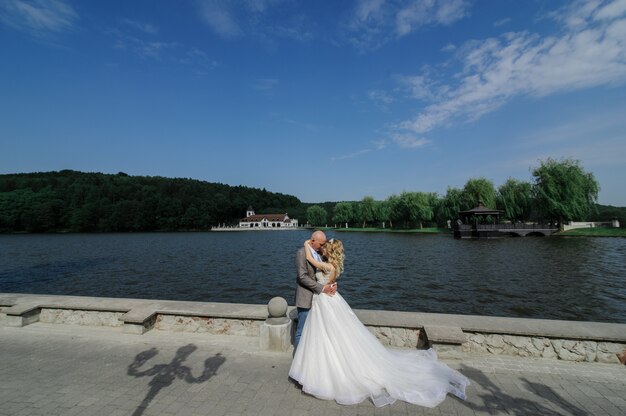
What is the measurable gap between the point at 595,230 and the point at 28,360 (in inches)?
2447

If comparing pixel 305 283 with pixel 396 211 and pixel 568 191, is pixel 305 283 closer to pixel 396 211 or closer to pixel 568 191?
pixel 568 191

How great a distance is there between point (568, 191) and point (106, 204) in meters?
130

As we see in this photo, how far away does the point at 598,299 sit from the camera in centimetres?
1335

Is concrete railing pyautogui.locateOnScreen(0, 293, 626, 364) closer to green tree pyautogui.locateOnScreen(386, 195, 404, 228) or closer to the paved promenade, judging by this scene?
the paved promenade

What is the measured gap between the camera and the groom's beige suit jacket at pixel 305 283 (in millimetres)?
4586

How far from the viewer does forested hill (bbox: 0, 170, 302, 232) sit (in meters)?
102

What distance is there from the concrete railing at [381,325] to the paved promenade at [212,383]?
0.23 m

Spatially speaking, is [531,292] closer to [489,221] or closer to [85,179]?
[489,221]

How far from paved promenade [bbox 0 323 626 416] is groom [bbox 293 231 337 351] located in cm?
96

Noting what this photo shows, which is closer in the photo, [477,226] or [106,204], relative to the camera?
[477,226]

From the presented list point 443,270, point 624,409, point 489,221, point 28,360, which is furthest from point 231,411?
point 489,221

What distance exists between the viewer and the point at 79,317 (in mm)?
6879

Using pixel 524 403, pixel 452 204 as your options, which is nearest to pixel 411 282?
pixel 524 403

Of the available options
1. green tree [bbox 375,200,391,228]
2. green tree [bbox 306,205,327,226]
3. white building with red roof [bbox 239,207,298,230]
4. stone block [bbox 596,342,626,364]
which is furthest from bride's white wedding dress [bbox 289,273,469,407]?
white building with red roof [bbox 239,207,298,230]
